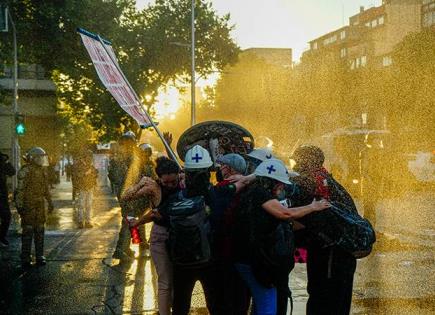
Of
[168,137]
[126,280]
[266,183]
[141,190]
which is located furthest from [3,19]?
[266,183]

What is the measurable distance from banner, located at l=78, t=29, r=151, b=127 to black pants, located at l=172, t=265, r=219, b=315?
6.08 ft

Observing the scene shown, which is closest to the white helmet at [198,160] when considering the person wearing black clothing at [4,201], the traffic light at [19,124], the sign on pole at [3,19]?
the person wearing black clothing at [4,201]

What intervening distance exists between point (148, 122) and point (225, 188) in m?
1.90

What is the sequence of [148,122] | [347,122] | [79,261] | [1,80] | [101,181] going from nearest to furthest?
[148,122]
[79,261]
[1,80]
[101,181]
[347,122]

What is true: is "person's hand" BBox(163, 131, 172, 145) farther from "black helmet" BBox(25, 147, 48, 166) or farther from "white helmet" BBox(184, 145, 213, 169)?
"black helmet" BBox(25, 147, 48, 166)

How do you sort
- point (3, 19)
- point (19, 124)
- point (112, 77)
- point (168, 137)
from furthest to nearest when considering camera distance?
point (19, 124), point (3, 19), point (168, 137), point (112, 77)

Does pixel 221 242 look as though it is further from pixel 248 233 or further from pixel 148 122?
pixel 148 122

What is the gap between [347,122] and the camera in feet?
189

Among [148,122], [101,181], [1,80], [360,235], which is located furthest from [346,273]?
[101,181]

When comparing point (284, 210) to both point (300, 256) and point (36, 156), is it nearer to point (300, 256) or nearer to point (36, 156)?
point (300, 256)

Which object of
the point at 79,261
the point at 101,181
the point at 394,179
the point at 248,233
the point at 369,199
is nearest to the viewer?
the point at 248,233

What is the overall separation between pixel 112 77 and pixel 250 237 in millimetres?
2576

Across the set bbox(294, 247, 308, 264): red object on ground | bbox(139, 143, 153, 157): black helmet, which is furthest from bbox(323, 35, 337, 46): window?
bbox(294, 247, 308, 264): red object on ground

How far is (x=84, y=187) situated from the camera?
50.2 feet
